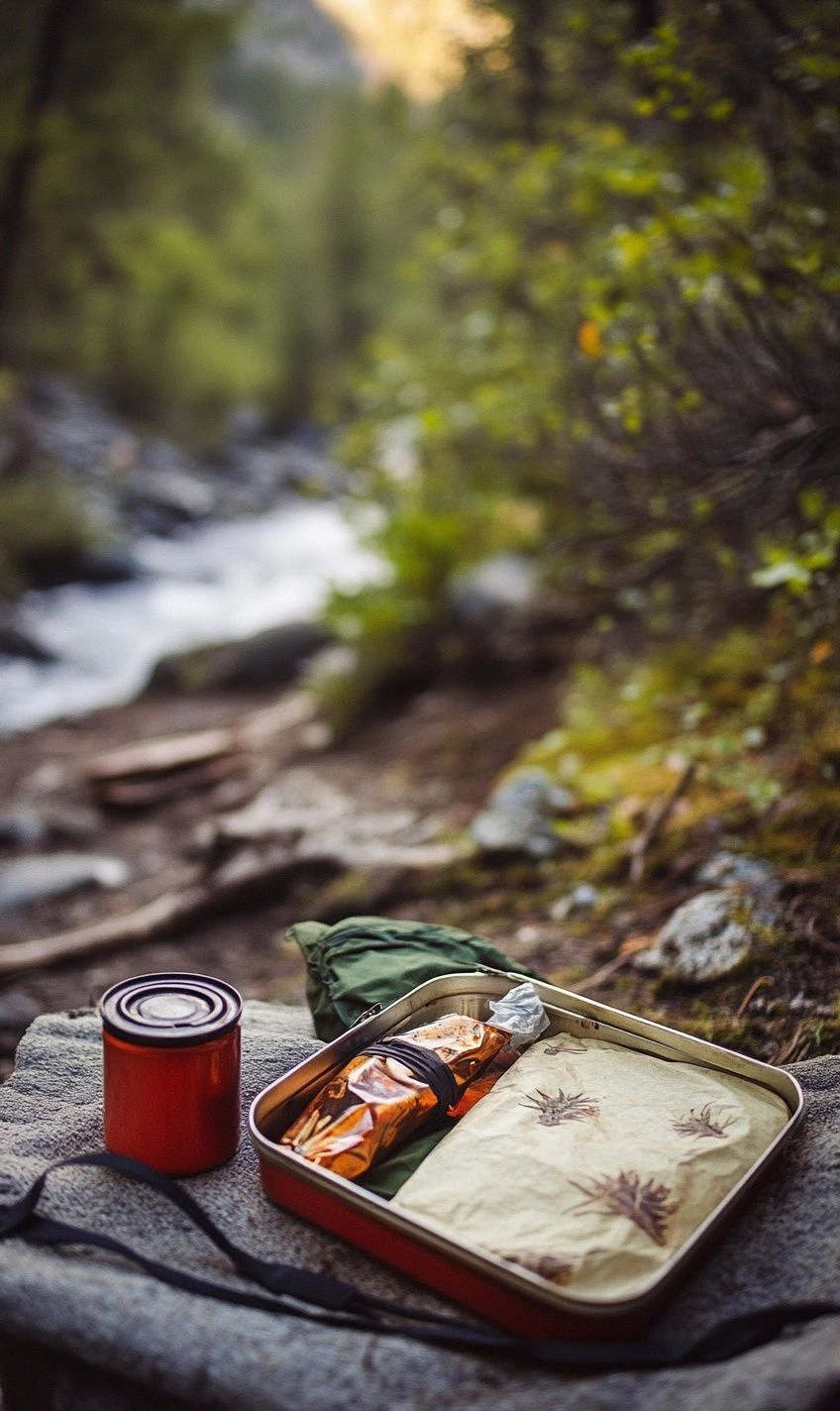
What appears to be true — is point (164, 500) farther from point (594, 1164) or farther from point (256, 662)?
point (594, 1164)

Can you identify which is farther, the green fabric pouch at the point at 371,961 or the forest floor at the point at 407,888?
the forest floor at the point at 407,888

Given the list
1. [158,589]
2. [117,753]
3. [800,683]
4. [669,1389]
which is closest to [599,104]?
[800,683]

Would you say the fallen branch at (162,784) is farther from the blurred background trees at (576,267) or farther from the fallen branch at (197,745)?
the blurred background trees at (576,267)

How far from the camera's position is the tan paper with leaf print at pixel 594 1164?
180 cm

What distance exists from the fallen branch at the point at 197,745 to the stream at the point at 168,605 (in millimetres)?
978

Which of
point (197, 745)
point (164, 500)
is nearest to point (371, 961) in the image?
point (197, 745)

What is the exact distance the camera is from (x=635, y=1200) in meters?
1.89

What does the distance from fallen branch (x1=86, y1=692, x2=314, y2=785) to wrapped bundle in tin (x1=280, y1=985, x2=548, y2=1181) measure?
204 inches

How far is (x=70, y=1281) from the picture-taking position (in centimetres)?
178

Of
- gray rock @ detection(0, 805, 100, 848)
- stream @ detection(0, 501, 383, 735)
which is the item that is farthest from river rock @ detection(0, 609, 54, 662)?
gray rock @ detection(0, 805, 100, 848)

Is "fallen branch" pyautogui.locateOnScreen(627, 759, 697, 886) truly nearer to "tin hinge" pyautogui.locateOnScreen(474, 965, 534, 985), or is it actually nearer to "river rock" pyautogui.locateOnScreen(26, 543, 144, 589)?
"tin hinge" pyautogui.locateOnScreen(474, 965, 534, 985)

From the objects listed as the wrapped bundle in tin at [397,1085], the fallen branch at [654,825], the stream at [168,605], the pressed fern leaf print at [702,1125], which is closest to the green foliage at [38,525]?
the stream at [168,605]

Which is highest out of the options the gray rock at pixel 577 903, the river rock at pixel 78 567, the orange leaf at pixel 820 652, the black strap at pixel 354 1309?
the river rock at pixel 78 567

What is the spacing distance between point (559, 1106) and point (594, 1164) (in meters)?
0.20
